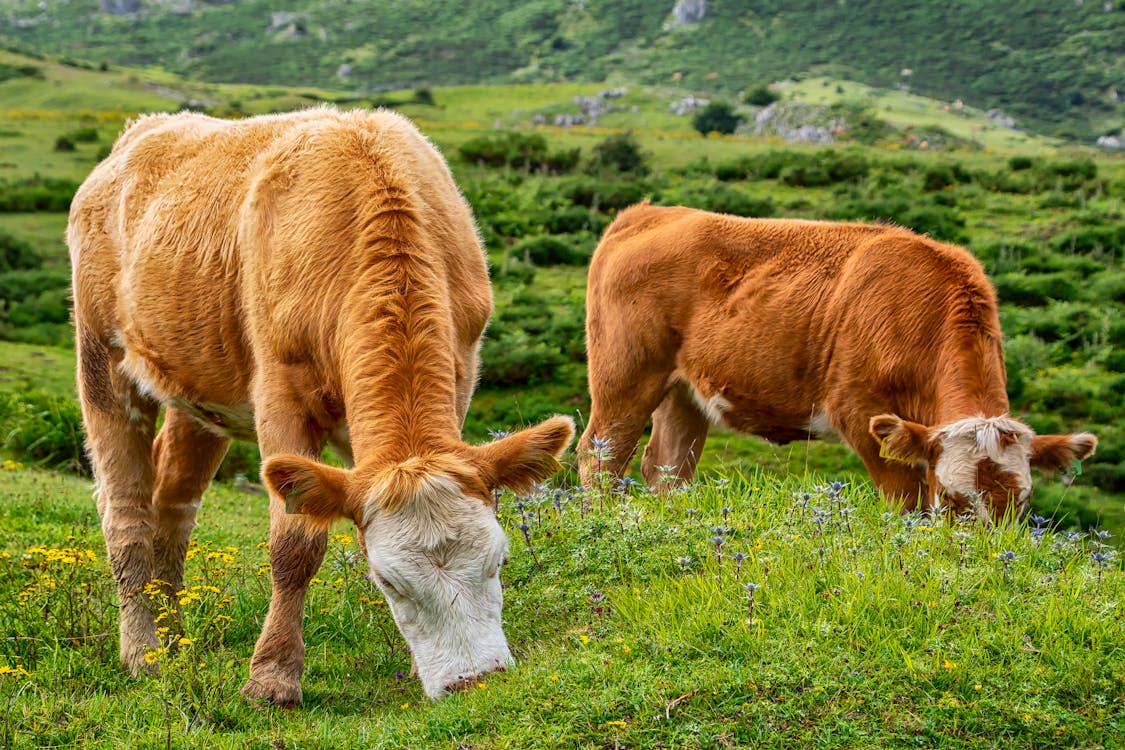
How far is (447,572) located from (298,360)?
65.3 inches

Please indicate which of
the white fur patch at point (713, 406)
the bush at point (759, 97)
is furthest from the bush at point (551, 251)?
the bush at point (759, 97)

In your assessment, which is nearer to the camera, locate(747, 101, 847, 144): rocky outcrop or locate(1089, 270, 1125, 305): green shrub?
locate(1089, 270, 1125, 305): green shrub

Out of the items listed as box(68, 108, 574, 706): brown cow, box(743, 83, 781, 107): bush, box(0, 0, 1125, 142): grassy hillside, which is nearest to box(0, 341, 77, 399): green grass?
box(68, 108, 574, 706): brown cow

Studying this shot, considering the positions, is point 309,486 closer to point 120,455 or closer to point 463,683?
point 463,683

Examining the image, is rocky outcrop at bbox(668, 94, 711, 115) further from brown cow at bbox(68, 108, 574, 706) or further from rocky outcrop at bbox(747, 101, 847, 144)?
brown cow at bbox(68, 108, 574, 706)

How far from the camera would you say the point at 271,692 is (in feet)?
19.5

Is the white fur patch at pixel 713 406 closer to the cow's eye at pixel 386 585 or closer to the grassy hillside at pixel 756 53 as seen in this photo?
the cow's eye at pixel 386 585

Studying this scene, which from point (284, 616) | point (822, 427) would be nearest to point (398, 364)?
point (284, 616)

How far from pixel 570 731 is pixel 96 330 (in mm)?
4708

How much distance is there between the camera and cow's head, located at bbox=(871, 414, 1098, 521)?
8.05 meters

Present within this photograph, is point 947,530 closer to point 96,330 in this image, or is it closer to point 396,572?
point 396,572

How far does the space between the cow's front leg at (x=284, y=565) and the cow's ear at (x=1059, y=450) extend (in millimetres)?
5262

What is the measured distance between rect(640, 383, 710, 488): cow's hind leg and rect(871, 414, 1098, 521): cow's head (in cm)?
273

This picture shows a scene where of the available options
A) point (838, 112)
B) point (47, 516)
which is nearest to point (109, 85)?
point (838, 112)
